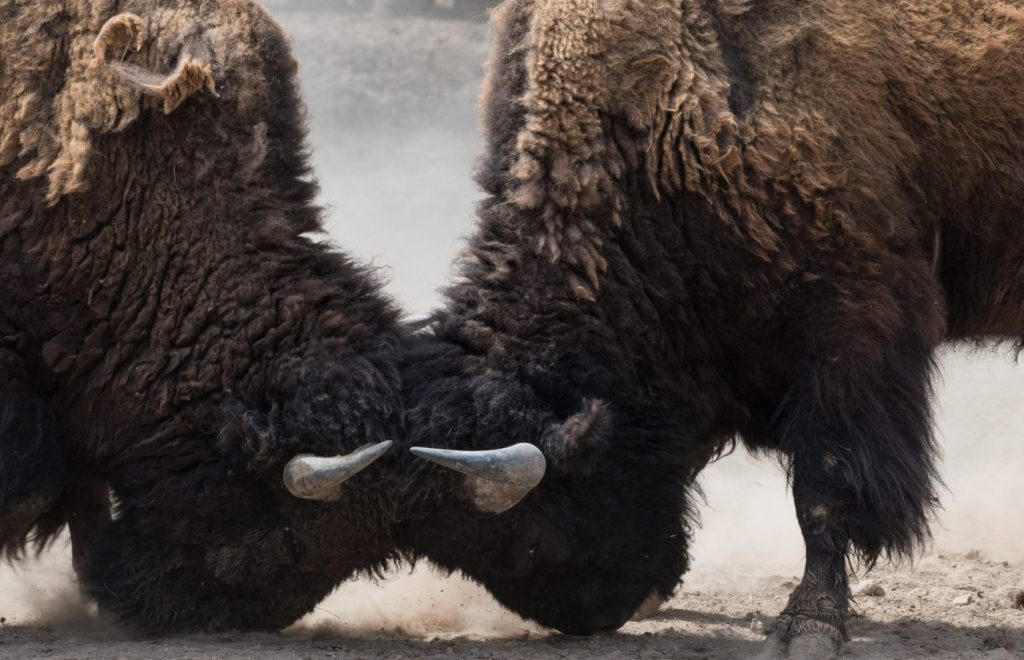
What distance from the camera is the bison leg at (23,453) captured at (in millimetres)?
5145

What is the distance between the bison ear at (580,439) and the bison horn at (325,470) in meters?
0.59

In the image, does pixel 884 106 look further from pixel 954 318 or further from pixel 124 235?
pixel 124 235

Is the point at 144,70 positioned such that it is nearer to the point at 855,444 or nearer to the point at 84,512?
the point at 84,512

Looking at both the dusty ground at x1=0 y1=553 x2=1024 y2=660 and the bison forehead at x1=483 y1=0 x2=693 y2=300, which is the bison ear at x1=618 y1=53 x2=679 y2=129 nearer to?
the bison forehead at x1=483 y1=0 x2=693 y2=300

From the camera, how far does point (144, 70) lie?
17.4 ft

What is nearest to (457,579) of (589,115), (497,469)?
(497,469)

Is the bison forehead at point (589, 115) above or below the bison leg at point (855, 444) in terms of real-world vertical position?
above

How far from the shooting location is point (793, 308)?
538 cm

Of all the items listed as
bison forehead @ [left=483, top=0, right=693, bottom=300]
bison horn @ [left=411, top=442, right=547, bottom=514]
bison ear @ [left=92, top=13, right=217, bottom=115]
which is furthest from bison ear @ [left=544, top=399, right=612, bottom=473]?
bison ear @ [left=92, top=13, right=217, bottom=115]

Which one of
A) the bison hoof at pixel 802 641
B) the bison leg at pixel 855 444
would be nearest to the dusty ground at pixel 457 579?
the bison hoof at pixel 802 641

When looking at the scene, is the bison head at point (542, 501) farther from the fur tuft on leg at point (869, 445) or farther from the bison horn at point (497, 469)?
the fur tuft on leg at point (869, 445)

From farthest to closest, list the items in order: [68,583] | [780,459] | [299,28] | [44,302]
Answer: [299,28] → [68,583] → [780,459] → [44,302]

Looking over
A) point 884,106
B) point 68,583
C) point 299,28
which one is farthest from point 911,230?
point 299,28

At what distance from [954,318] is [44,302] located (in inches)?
134
